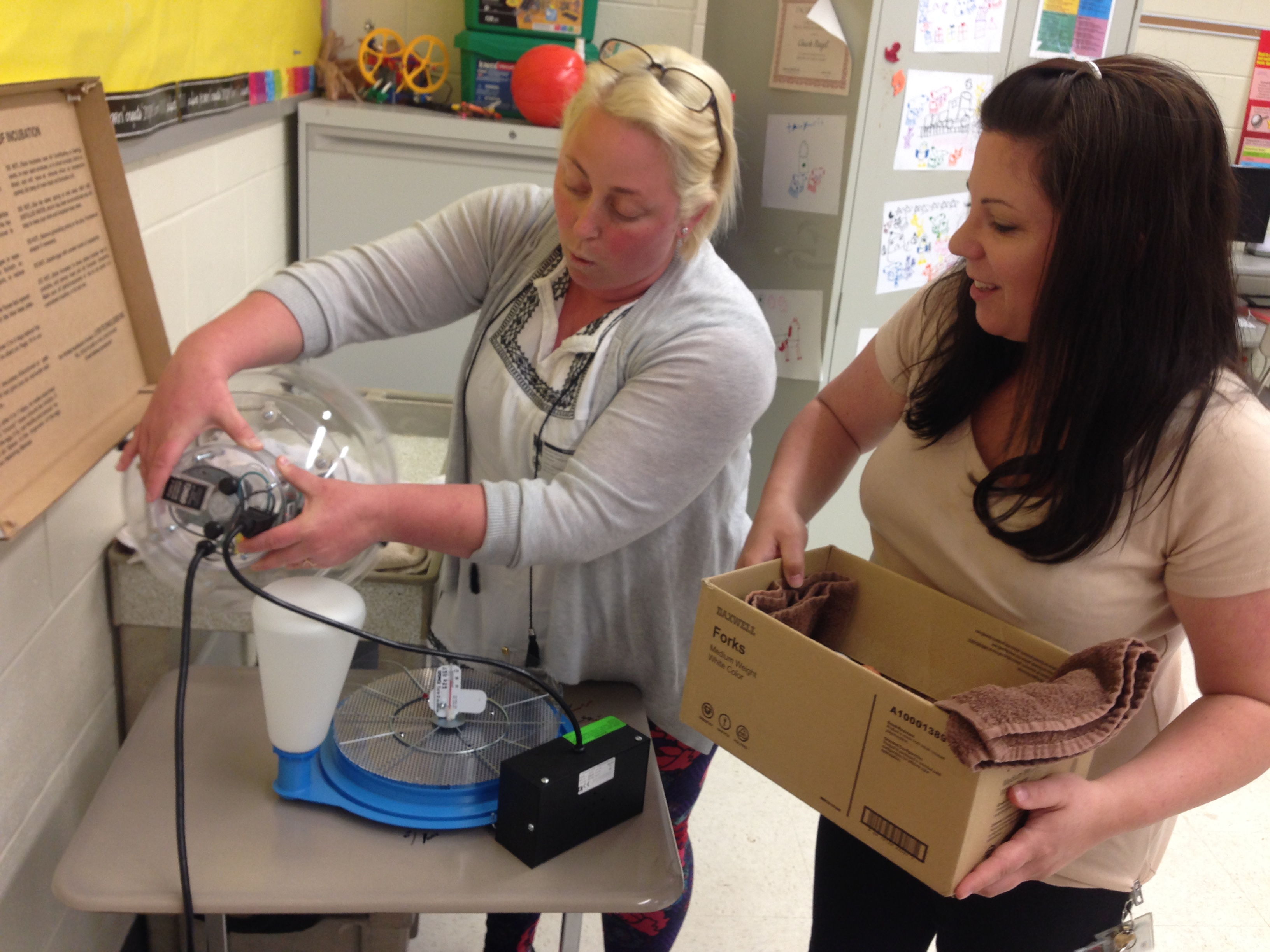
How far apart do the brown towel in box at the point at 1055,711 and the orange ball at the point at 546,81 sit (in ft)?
6.88

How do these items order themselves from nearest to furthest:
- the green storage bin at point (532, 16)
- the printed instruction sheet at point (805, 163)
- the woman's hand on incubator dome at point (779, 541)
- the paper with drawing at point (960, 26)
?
the woman's hand on incubator dome at point (779, 541), the paper with drawing at point (960, 26), the printed instruction sheet at point (805, 163), the green storage bin at point (532, 16)

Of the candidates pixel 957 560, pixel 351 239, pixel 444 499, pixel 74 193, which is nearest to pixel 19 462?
pixel 74 193

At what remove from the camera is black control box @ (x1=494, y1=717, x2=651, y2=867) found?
1036 mm

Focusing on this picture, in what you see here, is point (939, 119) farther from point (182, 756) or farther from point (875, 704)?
point (182, 756)

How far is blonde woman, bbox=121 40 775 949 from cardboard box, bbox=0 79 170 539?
0.51 ft

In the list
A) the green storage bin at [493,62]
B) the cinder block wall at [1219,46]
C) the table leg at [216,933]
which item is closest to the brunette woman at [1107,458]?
the table leg at [216,933]

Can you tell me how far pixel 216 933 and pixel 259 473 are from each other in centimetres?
48

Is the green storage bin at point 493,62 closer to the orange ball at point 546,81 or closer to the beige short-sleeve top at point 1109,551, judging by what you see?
the orange ball at point 546,81

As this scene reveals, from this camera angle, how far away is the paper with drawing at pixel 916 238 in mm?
2482

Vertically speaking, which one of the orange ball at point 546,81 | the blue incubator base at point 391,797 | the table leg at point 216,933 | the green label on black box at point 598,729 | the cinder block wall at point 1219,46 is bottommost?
the table leg at point 216,933

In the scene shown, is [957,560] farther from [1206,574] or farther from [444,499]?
[444,499]

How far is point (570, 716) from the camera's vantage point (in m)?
1.06

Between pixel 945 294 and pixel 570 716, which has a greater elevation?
pixel 945 294

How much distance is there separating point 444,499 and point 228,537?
0.74 feet
